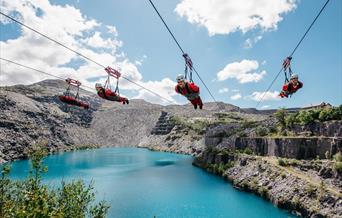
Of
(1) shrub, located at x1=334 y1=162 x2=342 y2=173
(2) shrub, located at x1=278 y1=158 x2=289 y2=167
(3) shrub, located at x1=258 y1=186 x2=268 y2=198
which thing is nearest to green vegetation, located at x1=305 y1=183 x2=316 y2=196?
(1) shrub, located at x1=334 y1=162 x2=342 y2=173

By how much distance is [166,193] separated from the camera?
80812 mm

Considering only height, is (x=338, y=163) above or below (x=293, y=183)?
above

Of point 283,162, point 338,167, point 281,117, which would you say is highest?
point 281,117

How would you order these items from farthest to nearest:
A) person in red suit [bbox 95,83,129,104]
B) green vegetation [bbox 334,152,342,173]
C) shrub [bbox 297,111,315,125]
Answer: shrub [bbox 297,111,315,125] → green vegetation [bbox 334,152,342,173] → person in red suit [bbox 95,83,129,104]

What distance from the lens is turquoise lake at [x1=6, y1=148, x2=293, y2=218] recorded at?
64.0 m

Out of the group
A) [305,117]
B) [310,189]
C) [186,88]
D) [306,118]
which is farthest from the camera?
[305,117]

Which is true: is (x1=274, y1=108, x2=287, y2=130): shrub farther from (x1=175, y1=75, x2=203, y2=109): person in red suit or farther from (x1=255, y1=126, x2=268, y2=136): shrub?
(x1=175, y1=75, x2=203, y2=109): person in red suit

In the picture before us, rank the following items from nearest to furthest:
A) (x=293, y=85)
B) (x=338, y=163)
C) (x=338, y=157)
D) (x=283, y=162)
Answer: (x=293, y=85), (x=338, y=163), (x=338, y=157), (x=283, y=162)

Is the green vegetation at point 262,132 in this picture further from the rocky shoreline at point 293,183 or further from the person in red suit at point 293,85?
the person in red suit at point 293,85

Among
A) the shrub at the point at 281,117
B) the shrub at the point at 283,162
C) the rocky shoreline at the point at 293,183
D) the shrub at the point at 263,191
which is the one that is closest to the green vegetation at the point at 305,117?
the shrub at the point at 281,117

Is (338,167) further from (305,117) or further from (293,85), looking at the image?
(293,85)

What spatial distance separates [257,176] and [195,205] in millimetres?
19303

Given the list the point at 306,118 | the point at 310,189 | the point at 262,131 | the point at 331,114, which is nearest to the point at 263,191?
the point at 310,189

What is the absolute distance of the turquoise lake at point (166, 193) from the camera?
6400 centimetres
